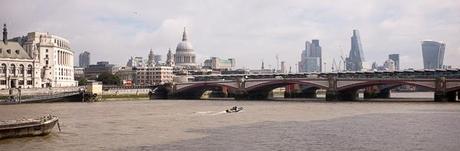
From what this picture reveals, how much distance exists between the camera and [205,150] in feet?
113

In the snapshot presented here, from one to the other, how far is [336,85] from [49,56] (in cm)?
7233

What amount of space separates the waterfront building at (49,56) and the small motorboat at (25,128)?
3860 inches

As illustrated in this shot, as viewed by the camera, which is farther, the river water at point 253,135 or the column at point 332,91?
the column at point 332,91

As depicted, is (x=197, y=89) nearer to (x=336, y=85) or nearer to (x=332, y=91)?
(x=332, y=91)

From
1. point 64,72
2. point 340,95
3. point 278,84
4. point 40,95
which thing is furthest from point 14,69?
point 340,95

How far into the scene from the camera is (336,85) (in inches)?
4407

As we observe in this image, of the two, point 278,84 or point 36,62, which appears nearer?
point 278,84

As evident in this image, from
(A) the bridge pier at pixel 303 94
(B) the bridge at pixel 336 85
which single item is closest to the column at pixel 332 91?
(B) the bridge at pixel 336 85

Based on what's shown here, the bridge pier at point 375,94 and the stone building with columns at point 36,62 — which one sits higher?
the stone building with columns at point 36,62

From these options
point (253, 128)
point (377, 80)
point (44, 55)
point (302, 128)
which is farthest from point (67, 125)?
point (44, 55)

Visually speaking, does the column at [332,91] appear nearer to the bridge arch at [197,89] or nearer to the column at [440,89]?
the column at [440,89]

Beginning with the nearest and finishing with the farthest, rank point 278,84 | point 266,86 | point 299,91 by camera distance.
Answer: point 278,84 → point 266,86 → point 299,91

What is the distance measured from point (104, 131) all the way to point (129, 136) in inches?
185

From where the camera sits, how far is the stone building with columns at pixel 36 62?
5157 inches
